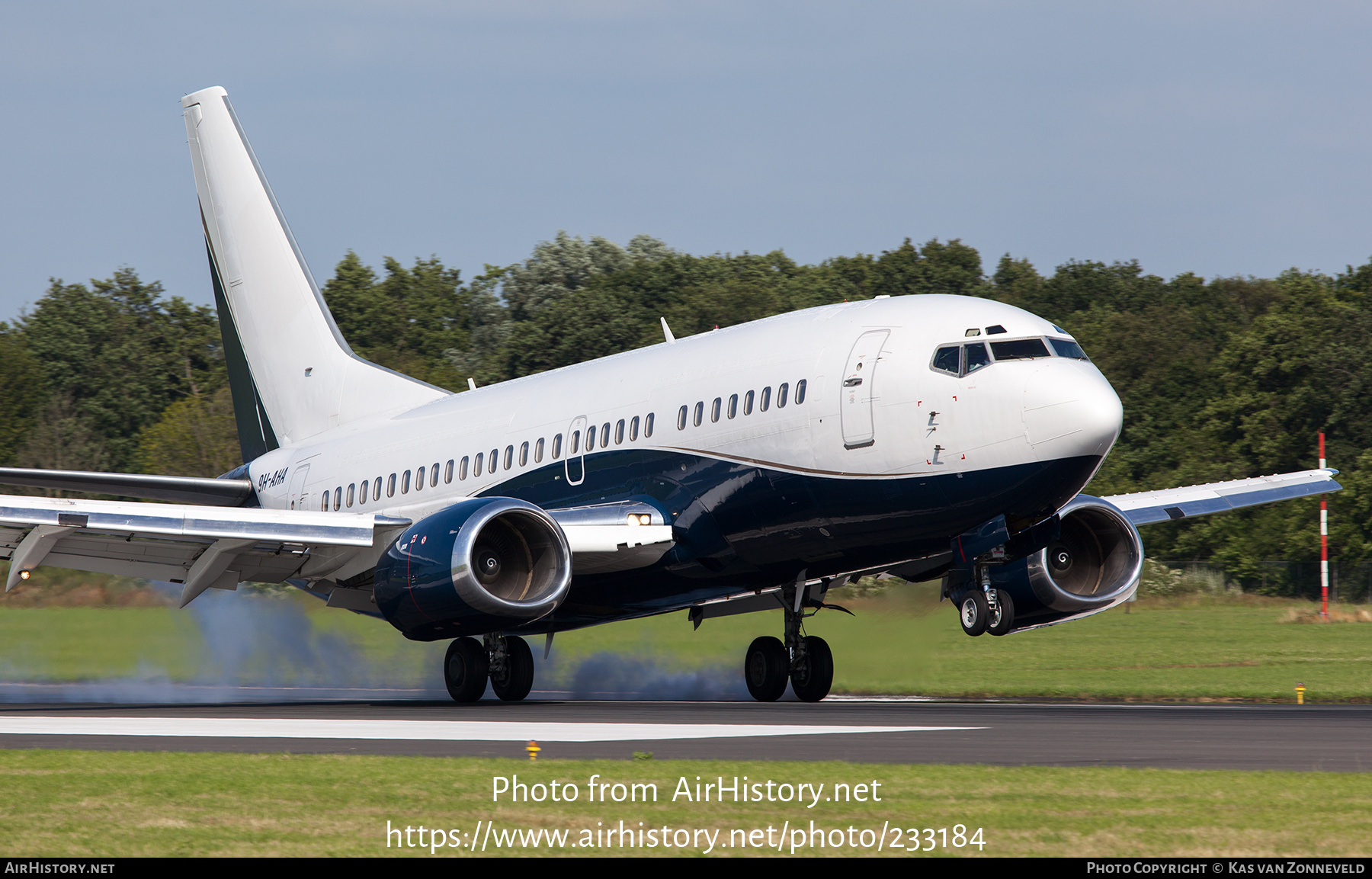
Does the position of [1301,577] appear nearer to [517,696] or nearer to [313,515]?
[517,696]

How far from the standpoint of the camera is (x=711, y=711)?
22.4 m

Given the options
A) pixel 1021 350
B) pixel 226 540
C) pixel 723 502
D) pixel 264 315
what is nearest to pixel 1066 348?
pixel 1021 350

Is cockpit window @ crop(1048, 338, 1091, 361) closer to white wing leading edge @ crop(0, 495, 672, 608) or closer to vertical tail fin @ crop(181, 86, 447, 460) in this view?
white wing leading edge @ crop(0, 495, 672, 608)

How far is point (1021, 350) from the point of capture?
68.5 ft

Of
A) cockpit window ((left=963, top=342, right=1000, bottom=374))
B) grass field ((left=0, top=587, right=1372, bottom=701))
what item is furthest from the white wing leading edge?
cockpit window ((left=963, top=342, right=1000, bottom=374))

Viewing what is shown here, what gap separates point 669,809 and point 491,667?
15404mm

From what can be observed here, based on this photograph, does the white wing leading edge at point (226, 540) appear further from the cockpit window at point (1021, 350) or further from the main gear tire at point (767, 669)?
the cockpit window at point (1021, 350)

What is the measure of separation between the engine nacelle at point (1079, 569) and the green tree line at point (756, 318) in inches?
1278

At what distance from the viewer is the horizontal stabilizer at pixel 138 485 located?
25.8m

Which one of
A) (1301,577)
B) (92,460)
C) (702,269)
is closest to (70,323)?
(92,460)

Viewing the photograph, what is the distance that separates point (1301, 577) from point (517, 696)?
118 ft

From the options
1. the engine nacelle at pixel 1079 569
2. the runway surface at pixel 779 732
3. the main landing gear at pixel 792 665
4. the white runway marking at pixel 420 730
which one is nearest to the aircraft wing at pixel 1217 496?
the engine nacelle at pixel 1079 569

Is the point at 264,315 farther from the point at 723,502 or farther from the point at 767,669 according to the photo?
the point at 723,502

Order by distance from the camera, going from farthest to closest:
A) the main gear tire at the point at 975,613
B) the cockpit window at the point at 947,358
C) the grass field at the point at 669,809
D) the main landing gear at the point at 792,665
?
the main landing gear at the point at 792,665 < the main gear tire at the point at 975,613 < the cockpit window at the point at 947,358 < the grass field at the point at 669,809
